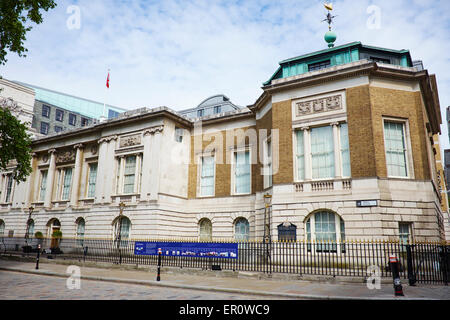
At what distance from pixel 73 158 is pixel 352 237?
1068 inches

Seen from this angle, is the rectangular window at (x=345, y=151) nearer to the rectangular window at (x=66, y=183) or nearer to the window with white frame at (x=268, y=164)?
the window with white frame at (x=268, y=164)

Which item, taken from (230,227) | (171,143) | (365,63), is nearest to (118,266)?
(230,227)

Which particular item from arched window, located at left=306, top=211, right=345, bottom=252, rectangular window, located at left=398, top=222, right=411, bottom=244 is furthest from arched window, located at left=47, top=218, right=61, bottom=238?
rectangular window, located at left=398, top=222, right=411, bottom=244

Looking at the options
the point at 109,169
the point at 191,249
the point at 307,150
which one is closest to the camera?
the point at 191,249

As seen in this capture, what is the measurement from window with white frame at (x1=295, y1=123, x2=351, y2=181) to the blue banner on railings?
721 cm

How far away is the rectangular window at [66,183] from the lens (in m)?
33.5

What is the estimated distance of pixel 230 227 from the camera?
85.5 feet

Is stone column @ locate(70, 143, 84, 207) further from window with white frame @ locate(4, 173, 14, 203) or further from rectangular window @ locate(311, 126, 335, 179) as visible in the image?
rectangular window @ locate(311, 126, 335, 179)

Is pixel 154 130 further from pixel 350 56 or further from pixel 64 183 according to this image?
pixel 350 56

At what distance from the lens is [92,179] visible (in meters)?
31.5

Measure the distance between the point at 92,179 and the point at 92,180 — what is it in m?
0.10

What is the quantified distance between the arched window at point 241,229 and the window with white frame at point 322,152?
21.6ft

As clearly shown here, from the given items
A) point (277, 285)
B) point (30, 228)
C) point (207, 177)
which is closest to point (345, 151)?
point (277, 285)

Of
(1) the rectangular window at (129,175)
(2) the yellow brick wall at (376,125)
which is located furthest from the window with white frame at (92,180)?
(2) the yellow brick wall at (376,125)
